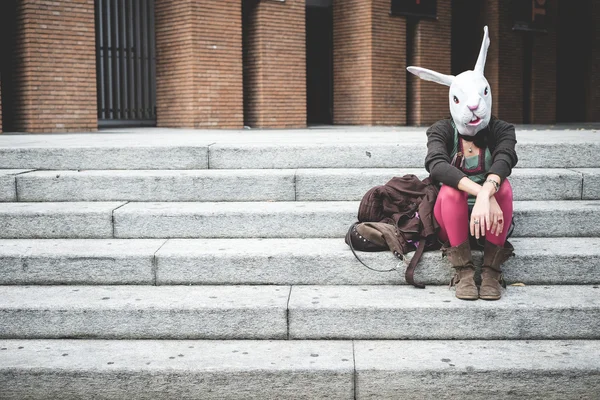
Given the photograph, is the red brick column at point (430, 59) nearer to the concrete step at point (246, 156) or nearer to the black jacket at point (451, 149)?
the concrete step at point (246, 156)

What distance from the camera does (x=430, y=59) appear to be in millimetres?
17391

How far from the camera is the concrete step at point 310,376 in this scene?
133 inches

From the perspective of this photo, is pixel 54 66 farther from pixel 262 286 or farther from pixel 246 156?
pixel 262 286

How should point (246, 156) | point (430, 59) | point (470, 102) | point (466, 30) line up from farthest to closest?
point (466, 30) < point (430, 59) < point (246, 156) < point (470, 102)

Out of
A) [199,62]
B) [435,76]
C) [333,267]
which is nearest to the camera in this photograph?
[435,76]

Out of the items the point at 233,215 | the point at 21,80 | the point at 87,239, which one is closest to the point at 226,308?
the point at 233,215

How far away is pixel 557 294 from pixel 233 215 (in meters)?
Answer: 2.26

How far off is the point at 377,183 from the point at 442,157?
1.35m

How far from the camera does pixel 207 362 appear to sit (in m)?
3.54

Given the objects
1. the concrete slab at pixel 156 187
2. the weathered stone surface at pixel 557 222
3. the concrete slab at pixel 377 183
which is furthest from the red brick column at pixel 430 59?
the weathered stone surface at pixel 557 222

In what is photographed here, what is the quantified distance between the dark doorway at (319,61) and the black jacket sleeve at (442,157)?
1359cm

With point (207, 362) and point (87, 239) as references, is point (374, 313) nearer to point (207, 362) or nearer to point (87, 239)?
point (207, 362)

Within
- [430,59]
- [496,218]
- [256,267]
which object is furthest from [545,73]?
[256,267]

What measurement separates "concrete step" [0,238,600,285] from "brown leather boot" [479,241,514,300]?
0.86ft
